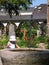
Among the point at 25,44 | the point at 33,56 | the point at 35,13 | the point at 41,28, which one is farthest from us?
the point at 35,13

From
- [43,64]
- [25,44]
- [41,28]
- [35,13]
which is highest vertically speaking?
[43,64]

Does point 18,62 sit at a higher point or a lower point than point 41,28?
higher

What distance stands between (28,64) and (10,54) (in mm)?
498

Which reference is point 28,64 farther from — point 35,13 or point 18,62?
point 35,13

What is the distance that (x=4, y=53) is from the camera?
8.20 m

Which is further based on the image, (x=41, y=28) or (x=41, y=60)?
(x=41, y=28)

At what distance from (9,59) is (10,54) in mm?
133

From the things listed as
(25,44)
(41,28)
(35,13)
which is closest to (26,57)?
(25,44)

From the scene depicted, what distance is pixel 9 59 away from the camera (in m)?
8.08

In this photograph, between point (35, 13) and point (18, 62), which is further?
point (35, 13)

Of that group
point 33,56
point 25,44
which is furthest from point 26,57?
point 25,44

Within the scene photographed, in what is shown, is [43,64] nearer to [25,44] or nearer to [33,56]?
[33,56]

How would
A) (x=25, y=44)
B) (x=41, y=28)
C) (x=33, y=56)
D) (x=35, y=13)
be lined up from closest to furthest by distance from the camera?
(x=33, y=56) → (x=25, y=44) → (x=41, y=28) → (x=35, y=13)

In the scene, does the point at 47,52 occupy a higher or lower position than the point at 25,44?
higher
